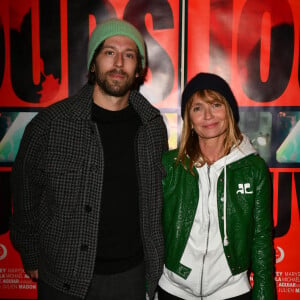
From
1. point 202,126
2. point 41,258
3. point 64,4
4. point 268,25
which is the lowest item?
point 41,258

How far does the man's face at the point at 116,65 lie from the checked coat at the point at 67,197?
11 cm

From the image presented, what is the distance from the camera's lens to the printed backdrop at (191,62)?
2.20 meters

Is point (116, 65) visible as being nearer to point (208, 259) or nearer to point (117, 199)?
point (117, 199)

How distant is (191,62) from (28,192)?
1370 millimetres

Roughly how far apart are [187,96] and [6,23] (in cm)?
148

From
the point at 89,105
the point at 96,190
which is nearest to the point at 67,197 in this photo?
the point at 96,190

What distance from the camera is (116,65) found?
5.17 feet

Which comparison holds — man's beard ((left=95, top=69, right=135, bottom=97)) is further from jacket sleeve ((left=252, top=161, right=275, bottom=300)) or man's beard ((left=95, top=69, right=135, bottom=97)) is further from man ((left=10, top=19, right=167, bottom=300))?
jacket sleeve ((left=252, top=161, right=275, bottom=300))

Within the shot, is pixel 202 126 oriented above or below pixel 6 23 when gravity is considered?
below

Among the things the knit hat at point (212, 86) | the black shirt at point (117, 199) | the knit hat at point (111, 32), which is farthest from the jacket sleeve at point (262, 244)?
the knit hat at point (111, 32)

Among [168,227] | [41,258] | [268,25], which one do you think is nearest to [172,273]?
[168,227]

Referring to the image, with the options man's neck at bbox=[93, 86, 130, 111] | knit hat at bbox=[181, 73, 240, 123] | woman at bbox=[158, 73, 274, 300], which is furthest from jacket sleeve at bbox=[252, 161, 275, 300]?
man's neck at bbox=[93, 86, 130, 111]

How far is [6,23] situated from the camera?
2271 mm

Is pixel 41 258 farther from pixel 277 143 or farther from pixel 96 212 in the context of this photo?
pixel 277 143
